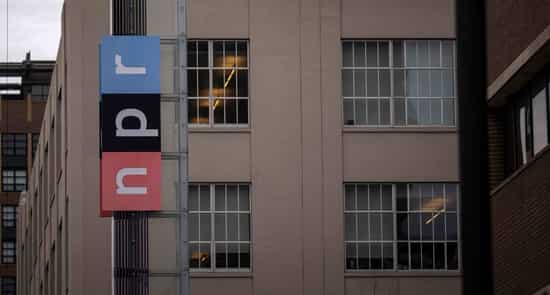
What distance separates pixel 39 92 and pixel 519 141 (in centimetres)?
10263

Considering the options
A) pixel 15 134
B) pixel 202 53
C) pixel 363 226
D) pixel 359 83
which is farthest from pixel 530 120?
pixel 15 134

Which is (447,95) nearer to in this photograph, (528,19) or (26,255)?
(528,19)

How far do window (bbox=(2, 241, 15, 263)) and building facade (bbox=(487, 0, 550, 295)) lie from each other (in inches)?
3932

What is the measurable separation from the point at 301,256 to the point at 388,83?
523 cm

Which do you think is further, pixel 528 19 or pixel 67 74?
pixel 67 74

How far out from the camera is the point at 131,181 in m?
26.5

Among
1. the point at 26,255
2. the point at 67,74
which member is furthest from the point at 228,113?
the point at 26,255

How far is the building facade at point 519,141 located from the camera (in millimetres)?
19906

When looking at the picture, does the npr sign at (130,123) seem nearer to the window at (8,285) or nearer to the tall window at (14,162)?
the window at (8,285)

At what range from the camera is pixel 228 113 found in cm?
3303

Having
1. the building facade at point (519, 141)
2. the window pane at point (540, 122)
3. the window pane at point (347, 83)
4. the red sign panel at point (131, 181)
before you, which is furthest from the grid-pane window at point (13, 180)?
the window pane at point (540, 122)

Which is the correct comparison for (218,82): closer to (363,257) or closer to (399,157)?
(399,157)

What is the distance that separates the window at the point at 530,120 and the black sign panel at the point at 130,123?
7.77 m

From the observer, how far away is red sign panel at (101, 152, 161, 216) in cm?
2600
